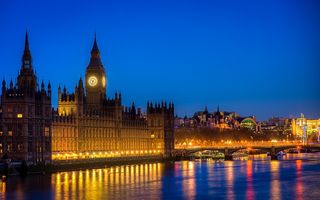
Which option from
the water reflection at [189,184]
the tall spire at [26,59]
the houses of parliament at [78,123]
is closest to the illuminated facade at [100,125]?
the houses of parliament at [78,123]

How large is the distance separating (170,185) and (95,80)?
75658 mm

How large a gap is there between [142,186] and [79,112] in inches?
2034

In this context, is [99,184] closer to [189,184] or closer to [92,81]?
[189,184]

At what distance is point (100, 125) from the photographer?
6009 inches

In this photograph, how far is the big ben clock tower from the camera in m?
166

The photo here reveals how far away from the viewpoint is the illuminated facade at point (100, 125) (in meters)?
138

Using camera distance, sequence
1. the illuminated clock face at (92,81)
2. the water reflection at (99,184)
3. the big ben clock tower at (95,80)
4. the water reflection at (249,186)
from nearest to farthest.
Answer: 1. the water reflection at (249,186)
2. the water reflection at (99,184)
3. the big ben clock tower at (95,80)
4. the illuminated clock face at (92,81)

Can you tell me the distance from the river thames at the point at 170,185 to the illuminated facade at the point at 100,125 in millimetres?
20181

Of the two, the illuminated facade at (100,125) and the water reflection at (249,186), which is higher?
the illuminated facade at (100,125)

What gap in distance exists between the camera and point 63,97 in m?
145

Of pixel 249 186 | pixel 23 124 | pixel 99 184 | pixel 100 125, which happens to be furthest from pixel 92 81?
pixel 249 186

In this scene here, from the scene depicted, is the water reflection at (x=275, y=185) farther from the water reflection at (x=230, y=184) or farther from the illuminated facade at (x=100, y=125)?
the illuminated facade at (x=100, y=125)

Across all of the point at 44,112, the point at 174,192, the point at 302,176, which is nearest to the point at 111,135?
the point at 44,112

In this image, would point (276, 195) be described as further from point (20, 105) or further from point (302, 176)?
point (20, 105)
